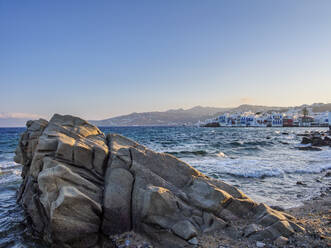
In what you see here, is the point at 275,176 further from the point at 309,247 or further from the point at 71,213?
the point at 71,213

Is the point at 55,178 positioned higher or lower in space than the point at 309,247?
higher

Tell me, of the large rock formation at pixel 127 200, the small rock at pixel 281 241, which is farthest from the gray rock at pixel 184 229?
the small rock at pixel 281 241

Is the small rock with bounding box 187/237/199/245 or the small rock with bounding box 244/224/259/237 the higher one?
the small rock with bounding box 244/224/259/237

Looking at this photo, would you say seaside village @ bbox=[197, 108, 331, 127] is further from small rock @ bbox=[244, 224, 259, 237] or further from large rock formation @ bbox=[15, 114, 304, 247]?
small rock @ bbox=[244, 224, 259, 237]

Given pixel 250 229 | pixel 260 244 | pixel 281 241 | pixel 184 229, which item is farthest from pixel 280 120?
pixel 184 229

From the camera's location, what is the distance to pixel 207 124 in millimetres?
185500

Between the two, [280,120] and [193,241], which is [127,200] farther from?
[280,120]

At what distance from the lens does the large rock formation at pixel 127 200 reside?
591cm

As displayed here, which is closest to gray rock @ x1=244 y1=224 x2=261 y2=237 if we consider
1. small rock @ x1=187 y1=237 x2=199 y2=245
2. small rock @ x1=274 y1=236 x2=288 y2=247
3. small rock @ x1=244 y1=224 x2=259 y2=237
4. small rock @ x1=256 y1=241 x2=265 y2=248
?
small rock @ x1=244 y1=224 x2=259 y2=237

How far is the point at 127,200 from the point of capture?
261 inches

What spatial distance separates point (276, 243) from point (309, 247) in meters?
0.70

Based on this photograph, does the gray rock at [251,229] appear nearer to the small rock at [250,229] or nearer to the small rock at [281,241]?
the small rock at [250,229]

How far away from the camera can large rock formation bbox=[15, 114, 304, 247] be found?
591 centimetres

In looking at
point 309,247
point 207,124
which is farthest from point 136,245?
point 207,124
